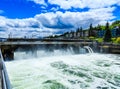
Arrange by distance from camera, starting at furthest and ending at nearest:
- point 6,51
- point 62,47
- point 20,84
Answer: point 62,47 → point 6,51 → point 20,84

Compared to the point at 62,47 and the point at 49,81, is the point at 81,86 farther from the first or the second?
the point at 62,47

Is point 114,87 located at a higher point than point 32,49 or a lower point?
lower

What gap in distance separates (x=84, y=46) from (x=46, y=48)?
9543 millimetres

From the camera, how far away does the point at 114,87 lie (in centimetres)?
1289

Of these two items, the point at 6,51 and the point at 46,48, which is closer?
the point at 6,51

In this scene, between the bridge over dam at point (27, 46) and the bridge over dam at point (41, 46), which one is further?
the bridge over dam at point (41, 46)

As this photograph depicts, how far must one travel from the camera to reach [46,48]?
3080 cm

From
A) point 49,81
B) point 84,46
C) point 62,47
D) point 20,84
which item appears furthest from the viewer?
point 84,46

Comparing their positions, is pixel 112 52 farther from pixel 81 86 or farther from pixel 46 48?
pixel 81 86

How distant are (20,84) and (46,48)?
1856 centimetres

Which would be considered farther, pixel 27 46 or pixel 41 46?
pixel 41 46

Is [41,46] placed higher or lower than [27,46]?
lower

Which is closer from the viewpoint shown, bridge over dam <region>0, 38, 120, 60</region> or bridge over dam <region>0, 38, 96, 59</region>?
bridge over dam <region>0, 38, 96, 59</region>

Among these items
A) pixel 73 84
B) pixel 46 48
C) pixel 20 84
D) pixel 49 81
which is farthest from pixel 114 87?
pixel 46 48
